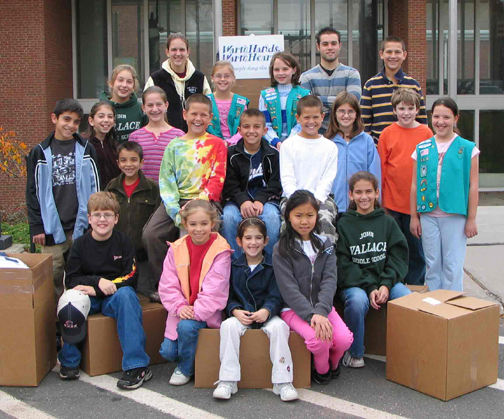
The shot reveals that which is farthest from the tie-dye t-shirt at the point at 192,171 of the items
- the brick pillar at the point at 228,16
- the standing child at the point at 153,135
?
the brick pillar at the point at 228,16

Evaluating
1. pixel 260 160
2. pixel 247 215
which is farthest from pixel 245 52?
pixel 247 215

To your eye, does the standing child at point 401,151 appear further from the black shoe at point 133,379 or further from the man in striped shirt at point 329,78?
the black shoe at point 133,379

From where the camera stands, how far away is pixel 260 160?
5.06 m

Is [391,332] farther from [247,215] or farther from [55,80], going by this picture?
[55,80]

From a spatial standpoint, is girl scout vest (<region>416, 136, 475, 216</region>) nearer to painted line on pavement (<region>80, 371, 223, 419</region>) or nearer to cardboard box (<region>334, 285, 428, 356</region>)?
cardboard box (<region>334, 285, 428, 356</region>)

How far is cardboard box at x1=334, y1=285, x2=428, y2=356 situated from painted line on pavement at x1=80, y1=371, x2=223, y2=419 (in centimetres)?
138

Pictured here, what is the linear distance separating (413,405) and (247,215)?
6.15 feet

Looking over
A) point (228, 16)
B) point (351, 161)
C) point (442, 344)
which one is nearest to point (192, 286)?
point (442, 344)

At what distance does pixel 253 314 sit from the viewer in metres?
3.97

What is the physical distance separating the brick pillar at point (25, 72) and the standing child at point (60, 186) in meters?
9.86

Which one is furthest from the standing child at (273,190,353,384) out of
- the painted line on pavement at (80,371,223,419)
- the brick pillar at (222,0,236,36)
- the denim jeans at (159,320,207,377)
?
the brick pillar at (222,0,236,36)

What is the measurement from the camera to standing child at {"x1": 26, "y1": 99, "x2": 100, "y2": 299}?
4824 mm

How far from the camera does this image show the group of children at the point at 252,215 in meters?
4.04

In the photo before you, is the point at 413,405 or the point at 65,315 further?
the point at 65,315
